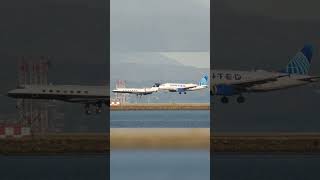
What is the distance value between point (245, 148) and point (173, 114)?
11.8m

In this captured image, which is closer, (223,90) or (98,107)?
(98,107)

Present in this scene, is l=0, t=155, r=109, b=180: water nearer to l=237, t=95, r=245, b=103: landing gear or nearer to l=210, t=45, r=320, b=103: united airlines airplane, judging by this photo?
l=210, t=45, r=320, b=103: united airlines airplane

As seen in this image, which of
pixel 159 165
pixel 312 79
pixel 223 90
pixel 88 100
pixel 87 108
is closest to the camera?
pixel 87 108

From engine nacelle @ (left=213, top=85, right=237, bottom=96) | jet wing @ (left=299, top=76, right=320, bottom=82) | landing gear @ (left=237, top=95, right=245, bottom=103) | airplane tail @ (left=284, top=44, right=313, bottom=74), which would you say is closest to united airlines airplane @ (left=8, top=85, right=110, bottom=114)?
engine nacelle @ (left=213, top=85, right=237, bottom=96)

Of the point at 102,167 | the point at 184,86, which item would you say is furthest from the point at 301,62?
the point at 184,86

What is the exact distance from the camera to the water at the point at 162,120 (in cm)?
2826

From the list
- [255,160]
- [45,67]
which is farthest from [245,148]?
[45,67]

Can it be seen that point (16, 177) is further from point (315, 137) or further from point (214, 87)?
point (315, 137)

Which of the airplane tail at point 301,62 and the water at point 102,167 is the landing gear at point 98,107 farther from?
the airplane tail at point 301,62

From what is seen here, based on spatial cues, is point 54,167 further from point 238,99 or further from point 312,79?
point 312,79

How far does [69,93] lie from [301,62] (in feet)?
18.6

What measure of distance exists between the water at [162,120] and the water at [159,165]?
14.9ft

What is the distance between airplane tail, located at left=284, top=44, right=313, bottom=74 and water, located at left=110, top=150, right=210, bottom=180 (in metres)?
3.21

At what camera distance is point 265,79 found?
1889 centimetres
